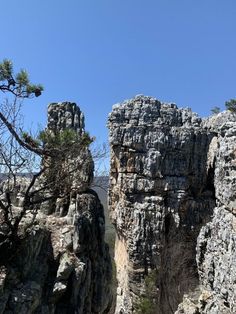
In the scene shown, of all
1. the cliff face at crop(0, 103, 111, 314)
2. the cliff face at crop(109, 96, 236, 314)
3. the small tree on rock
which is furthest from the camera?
the small tree on rock

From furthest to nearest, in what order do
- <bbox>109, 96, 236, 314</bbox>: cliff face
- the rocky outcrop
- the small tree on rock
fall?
the small tree on rock → <bbox>109, 96, 236, 314</bbox>: cliff face → the rocky outcrop

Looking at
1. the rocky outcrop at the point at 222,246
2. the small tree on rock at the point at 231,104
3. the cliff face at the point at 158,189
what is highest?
the small tree on rock at the point at 231,104

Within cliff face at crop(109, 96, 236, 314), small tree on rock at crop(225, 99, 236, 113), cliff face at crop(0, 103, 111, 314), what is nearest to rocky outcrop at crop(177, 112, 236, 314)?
cliff face at crop(0, 103, 111, 314)

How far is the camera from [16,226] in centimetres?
609

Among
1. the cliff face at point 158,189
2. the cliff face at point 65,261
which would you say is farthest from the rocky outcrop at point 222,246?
the cliff face at point 158,189

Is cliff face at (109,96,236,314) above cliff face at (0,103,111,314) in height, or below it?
above

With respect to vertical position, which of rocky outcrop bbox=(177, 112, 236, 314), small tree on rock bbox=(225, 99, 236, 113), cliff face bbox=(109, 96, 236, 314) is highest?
small tree on rock bbox=(225, 99, 236, 113)

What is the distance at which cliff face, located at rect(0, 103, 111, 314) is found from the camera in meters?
5.71

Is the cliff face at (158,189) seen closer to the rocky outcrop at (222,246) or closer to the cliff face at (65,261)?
the cliff face at (65,261)

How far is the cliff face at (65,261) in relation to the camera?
5711 millimetres

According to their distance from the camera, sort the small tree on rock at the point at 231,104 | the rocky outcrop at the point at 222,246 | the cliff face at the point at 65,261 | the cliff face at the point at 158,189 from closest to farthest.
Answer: the rocky outcrop at the point at 222,246 → the cliff face at the point at 65,261 → the cliff face at the point at 158,189 → the small tree on rock at the point at 231,104

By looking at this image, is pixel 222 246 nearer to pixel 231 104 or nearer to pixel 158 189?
pixel 158 189

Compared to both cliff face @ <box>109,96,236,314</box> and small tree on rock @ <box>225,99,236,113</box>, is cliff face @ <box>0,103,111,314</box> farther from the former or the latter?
small tree on rock @ <box>225,99,236,113</box>

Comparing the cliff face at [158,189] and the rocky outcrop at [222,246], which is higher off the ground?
the cliff face at [158,189]
